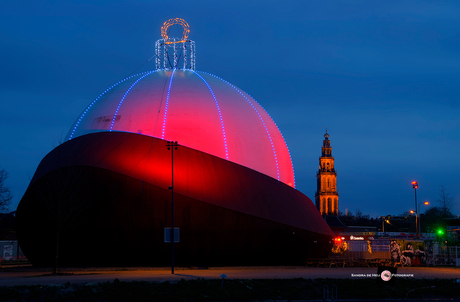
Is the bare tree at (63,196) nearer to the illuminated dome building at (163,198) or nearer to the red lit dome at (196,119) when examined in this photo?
the illuminated dome building at (163,198)

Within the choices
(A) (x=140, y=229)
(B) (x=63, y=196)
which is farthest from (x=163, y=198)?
(B) (x=63, y=196)

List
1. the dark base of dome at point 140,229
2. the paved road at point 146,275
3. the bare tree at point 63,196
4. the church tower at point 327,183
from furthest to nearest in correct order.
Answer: the church tower at point 327,183, the dark base of dome at point 140,229, the bare tree at point 63,196, the paved road at point 146,275

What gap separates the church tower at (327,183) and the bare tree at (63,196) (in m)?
154

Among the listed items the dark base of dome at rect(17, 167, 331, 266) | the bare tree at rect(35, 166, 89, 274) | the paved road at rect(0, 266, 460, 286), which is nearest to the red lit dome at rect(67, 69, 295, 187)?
the dark base of dome at rect(17, 167, 331, 266)

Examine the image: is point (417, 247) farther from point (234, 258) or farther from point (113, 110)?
point (113, 110)

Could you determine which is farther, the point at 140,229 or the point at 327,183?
the point at 327,183

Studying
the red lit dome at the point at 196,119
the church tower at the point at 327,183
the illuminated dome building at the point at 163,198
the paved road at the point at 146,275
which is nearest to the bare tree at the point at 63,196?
the illuminated dome building at the point at 163,198

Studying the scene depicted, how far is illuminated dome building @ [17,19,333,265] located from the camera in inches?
1149

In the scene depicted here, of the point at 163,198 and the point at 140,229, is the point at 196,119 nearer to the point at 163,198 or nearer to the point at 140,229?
the point at 163,198

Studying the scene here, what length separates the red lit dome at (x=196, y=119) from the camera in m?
32.8

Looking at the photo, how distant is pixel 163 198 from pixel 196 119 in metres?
6.58

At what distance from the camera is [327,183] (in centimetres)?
17912

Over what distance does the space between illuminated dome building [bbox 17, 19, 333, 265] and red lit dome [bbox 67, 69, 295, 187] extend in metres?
0.09

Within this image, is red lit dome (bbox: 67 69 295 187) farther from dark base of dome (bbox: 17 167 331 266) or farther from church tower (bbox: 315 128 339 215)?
church tower (bbox: 315 128 339 215)
